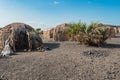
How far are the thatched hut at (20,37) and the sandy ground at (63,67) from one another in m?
2.10

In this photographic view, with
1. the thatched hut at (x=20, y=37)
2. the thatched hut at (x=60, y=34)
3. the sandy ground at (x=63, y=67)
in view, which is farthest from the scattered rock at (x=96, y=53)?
the thatched hut at (x=60, y=34)

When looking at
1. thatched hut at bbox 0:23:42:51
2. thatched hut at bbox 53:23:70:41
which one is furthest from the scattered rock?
thatched hut at bbox 53:23:70:41

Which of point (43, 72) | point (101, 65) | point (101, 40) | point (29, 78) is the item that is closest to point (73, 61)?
point (101, 65)

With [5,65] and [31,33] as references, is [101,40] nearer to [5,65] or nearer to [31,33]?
[31,33]

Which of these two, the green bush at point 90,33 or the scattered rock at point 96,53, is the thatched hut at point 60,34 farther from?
the scattered rock at point 96,53

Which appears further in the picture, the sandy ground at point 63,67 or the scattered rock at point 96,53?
the scattered rock at point 96,53

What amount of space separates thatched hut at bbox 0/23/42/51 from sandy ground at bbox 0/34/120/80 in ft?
6.90

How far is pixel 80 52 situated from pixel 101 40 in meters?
2.10

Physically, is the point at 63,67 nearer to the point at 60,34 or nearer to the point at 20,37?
the point at 20,37

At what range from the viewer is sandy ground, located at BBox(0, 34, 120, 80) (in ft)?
22.1

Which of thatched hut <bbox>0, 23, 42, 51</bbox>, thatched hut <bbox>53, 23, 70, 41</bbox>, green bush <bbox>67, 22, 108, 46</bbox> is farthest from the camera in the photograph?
thatched hut <bbox>53, 23, 70, 41</bbox>

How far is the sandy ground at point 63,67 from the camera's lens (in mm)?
6746

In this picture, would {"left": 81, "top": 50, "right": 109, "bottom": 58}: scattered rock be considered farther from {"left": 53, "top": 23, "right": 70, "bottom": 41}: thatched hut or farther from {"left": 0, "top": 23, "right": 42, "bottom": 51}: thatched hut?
{"left": 53, "top": 23, "right": 70, "bottom": 41}: thatched hut

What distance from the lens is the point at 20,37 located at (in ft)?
38.3
